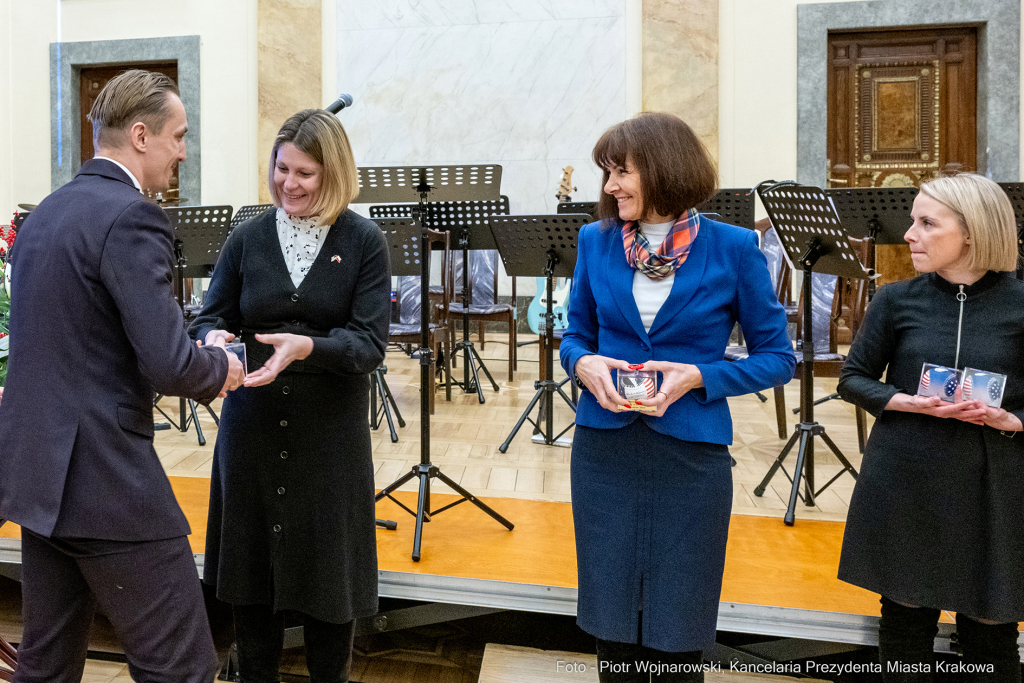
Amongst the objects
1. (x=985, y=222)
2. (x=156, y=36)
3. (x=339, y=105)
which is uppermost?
(x=156, y=36)

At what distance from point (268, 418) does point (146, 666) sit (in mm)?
611

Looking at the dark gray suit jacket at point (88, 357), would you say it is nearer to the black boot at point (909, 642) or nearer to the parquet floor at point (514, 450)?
the black boot at point (909, 642)

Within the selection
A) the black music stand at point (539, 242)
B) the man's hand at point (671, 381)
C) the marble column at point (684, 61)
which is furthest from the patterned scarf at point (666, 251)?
the marble column at point (684, 61)

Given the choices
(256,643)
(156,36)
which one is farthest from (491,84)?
(256,643)

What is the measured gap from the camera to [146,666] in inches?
61.3

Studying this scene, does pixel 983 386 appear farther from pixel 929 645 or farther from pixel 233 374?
pixel 233 374

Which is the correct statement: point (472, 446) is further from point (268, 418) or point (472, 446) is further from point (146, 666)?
point (146, 666)

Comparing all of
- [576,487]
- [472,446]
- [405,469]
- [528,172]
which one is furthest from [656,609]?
[528,172]

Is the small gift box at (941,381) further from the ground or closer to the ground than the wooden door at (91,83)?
closer to the ground

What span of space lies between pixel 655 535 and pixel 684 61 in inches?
260

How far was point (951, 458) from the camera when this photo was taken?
196 centimetres

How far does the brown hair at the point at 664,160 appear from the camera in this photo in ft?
5.63

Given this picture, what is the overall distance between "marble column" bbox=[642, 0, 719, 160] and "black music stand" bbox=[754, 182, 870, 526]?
4.43 meters

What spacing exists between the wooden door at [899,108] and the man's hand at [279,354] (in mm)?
6780
